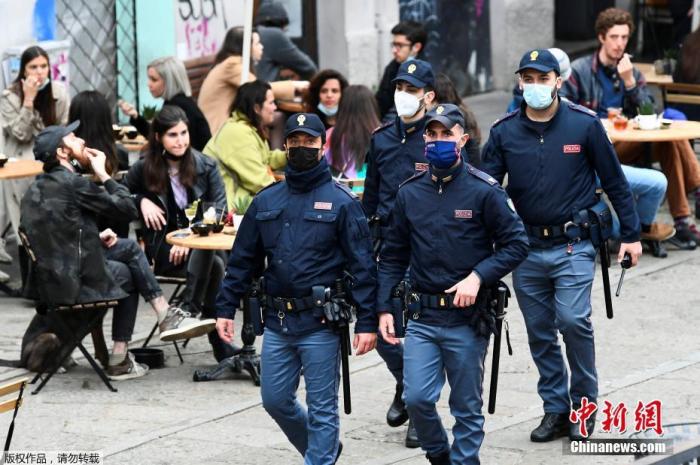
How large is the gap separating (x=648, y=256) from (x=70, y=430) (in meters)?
5.87

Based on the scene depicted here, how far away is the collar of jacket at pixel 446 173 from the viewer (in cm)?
755

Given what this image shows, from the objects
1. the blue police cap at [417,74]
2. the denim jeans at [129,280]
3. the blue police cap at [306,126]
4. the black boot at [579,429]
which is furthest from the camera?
the denim jeans at [129,280]

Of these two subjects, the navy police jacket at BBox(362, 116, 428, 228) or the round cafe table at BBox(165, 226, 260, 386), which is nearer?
the navy police jacket at BBox(362, 116, 428, 228)

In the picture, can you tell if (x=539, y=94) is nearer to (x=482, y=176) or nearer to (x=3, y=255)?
(x=482, y=176)

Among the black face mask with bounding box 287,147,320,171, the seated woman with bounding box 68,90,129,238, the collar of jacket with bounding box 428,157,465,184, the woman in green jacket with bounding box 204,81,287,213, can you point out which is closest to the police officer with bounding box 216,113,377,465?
the black face mask with bounding box 287,147,320,171

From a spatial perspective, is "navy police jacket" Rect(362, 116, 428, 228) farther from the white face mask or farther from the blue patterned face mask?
the blue patterned face mask

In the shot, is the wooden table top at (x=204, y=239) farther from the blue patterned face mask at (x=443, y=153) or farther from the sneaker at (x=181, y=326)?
the blue patterned face mask at (x=443, y=153)

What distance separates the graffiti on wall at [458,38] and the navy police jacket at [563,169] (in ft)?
37.2

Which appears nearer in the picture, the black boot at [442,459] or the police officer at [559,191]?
the black boot at [442,459]

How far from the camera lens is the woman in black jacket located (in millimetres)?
12688

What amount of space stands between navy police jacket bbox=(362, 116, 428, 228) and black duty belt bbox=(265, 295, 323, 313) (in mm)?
1209

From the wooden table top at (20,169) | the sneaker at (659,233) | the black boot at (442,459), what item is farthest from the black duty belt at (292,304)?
the sneaker at (659,233)

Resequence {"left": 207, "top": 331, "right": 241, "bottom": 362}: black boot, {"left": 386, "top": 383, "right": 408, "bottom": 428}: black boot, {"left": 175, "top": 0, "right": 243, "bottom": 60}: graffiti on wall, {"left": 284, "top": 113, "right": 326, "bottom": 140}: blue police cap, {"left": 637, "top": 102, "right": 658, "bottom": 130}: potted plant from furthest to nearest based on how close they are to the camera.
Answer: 1. {"left": 175, "top": 0, "right": 243, "bottom": 60}: graffiti on wall
2. {"left": 637, "top": 102, "right": 658, "bottom": 130}: potted plant
3. {"left": 207, "top": 331, "right": 241, "bottom": 362}: black boot
4. {"left": 386, "top": 383, "right": 408, "bottom": 428}: black boot
5. {"left": 284, "top": 113, "right": 326, "bottom": 140}: blue police cap

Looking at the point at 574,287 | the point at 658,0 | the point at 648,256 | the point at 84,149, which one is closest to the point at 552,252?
the point at 574,287
